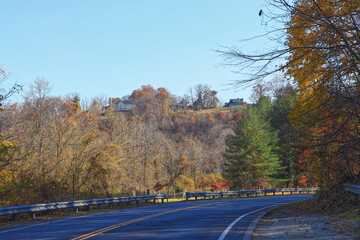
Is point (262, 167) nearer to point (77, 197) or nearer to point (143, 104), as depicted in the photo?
point (77, 197)

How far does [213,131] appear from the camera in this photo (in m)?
91.2

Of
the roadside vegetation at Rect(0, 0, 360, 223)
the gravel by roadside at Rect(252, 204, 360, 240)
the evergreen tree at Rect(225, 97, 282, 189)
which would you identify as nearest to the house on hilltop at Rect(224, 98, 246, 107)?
the roadside vegetation at Rect(0, 0, 360, 223)

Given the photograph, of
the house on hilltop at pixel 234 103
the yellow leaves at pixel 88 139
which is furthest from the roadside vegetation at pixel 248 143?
the house on hilltop at pixel 234 103

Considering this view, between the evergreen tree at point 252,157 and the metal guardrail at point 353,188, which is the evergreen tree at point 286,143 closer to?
the evergreen tree at point 252,157

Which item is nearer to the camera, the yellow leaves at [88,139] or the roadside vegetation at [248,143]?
the roadside vegetation at [248,143]

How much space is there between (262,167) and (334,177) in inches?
1383

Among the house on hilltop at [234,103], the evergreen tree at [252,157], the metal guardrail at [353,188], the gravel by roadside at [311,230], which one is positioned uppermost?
the house on hilltop at [234,103]

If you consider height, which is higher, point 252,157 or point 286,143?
point 286,143

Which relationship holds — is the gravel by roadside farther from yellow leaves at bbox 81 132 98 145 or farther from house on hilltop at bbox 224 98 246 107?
house on hilltop at bbox 224 98 246 107

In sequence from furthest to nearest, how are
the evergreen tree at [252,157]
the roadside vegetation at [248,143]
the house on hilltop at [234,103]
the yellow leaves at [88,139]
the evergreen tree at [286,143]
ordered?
the house on hilltop at [234,103]
the evergreen tree at [286,143]
the evergreen tree at [252,157]
the yellow leaves at [88,139]
the roadside vegetation at [248,143]

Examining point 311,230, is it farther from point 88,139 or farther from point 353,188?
point 88,139

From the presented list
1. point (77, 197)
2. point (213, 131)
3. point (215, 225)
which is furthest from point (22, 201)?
point (213, 131)

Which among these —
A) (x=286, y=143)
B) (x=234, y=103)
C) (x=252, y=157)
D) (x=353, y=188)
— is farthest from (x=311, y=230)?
(x=234, y=103)

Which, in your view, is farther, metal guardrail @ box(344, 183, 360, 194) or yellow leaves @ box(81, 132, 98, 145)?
yellow leaves @ box(81, 132, 98, 145)
